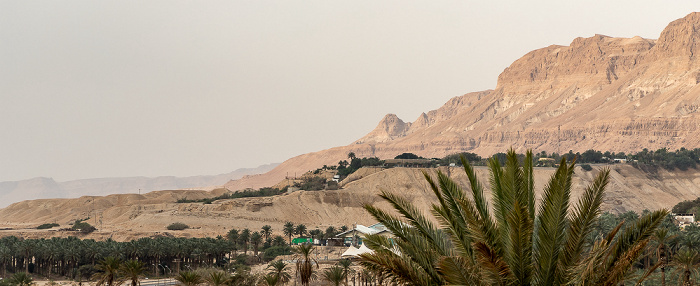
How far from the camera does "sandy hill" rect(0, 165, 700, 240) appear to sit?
384 ft

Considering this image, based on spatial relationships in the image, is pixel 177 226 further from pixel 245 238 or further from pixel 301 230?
pixel 245 238

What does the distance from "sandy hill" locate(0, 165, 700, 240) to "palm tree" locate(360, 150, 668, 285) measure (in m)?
92.5

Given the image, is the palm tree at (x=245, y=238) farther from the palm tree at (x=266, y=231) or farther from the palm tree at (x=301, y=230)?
the palm tree at (x=301, y=230)

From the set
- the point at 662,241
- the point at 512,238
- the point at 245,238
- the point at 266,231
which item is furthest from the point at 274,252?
the point at 512,238

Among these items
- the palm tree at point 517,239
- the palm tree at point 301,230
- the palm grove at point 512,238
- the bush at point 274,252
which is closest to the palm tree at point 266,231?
the palm tree at point 301,230

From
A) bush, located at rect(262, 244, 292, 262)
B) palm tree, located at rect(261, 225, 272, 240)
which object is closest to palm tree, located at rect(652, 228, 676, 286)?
bush, located at rect(262, 244, 292, 262)

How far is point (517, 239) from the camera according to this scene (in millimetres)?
10703

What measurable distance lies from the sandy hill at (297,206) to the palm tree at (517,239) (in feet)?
303

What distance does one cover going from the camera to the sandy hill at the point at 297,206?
384 ft

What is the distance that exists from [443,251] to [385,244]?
109cm

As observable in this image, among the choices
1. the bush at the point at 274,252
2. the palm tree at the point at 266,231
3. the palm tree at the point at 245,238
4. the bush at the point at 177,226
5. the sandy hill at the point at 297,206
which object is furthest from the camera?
the sandy hill at the point at 297,206

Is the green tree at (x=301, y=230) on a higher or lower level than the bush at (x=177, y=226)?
lower

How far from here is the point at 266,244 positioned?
91.9 meters

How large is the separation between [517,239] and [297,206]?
386ft
